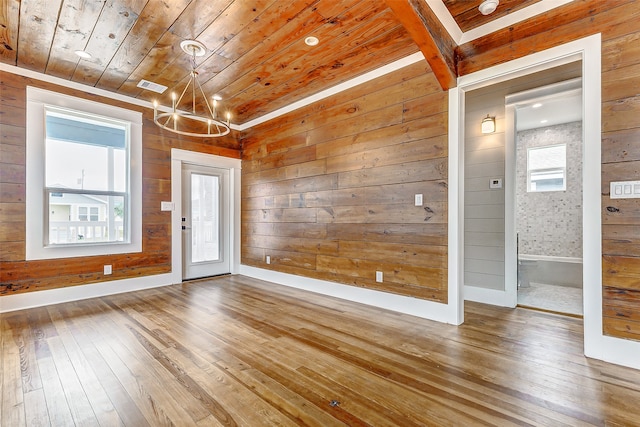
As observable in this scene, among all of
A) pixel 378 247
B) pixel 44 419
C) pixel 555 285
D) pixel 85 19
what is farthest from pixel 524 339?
pixel 85 19

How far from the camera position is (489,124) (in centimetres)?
348

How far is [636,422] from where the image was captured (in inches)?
57.8

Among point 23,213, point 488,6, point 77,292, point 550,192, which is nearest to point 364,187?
point 488,6

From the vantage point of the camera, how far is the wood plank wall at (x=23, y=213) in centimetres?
320

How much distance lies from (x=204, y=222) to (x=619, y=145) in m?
5.14

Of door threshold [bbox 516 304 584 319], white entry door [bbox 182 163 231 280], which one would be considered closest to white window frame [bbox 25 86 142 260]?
white entry door [bbox 182 163 231 280]

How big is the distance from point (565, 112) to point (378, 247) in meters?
A: 5.01

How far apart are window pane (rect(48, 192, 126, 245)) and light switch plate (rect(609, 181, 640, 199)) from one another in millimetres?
5328

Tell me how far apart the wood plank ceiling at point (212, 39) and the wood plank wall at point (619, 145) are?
1.89 ft

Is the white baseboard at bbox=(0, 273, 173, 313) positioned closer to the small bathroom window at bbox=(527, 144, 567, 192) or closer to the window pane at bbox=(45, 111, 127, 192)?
the window pane at bbox=(45, 111, 127, 192)

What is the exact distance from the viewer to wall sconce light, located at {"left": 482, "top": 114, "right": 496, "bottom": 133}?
3.48m

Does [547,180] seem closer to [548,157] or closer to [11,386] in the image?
[548,157]

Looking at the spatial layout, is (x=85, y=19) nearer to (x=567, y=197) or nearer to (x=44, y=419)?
(x=44, y=419)

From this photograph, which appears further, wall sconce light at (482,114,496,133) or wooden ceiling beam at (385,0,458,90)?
wall sconce light at (482,114,496,133)
